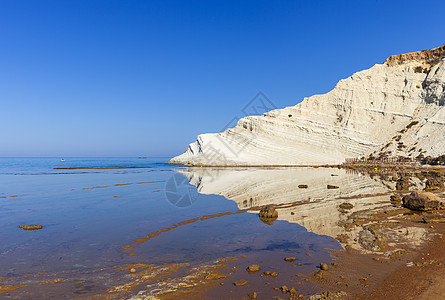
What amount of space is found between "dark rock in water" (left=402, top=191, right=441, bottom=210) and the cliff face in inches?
1904

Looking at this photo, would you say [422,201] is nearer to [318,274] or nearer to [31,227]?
[318,274]

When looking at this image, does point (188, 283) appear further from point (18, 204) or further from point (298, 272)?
point (18, 204)

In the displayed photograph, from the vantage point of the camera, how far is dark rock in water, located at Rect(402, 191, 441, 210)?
38.5 feet

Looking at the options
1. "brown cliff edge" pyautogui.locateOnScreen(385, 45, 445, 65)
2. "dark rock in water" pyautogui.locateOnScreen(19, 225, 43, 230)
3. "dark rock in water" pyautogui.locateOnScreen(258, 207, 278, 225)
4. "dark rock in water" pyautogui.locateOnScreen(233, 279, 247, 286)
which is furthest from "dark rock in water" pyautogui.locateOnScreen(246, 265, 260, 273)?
"brown cliff edge" pyautogui.locateOnScreen(385, 45, 445, 65)

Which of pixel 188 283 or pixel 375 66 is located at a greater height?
pixel 375 66

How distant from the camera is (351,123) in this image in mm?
65750

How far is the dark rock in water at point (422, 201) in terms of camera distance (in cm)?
1173

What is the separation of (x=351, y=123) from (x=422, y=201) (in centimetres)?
5901

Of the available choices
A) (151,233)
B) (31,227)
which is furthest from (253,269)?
(31,227)

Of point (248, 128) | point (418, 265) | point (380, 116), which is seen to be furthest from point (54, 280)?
point (380, 116)

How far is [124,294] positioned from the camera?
5152mm

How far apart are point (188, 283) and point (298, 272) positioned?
2.43 metres

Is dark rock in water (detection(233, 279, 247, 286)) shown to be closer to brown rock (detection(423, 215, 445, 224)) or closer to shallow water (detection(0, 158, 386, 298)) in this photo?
shallow water (detection(0, 158, 386, 298))

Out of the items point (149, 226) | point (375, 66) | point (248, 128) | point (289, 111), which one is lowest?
point (149, 226)
